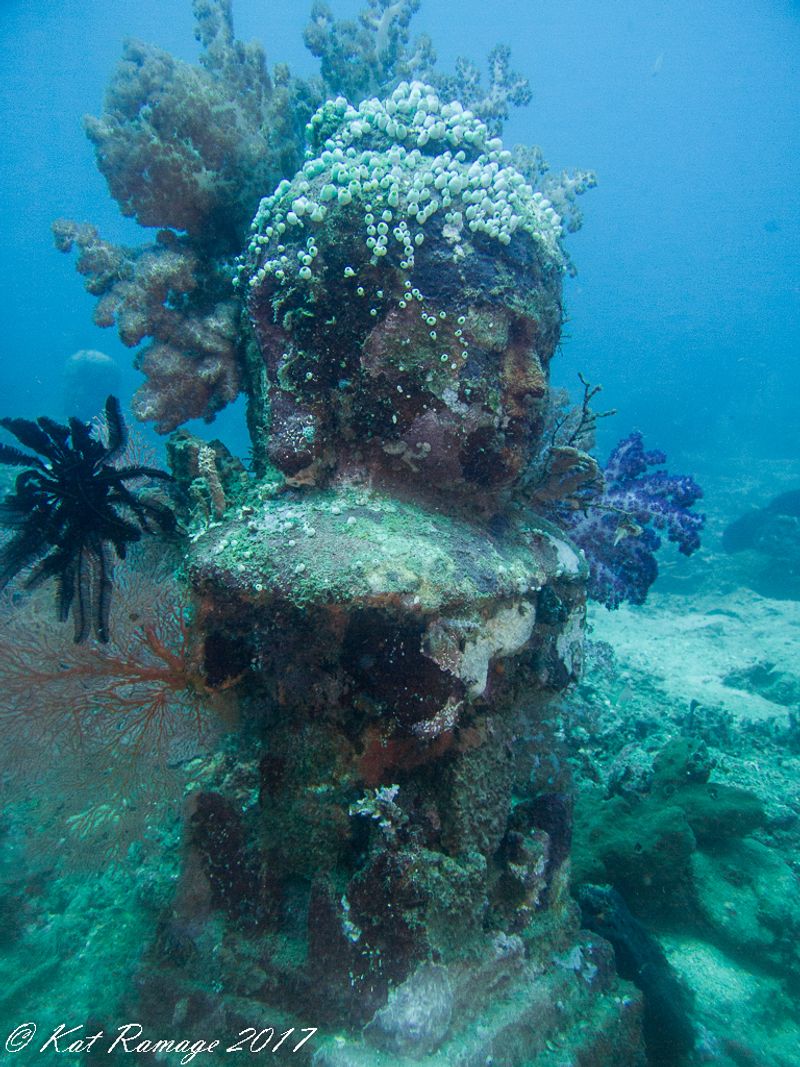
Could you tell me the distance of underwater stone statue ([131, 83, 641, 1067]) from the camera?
108 inches

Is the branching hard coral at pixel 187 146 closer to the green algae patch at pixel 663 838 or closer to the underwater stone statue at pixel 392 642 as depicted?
the underwater stone statue at pixel 392 642

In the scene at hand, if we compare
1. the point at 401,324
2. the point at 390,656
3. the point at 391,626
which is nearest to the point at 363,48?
the point at 401,324

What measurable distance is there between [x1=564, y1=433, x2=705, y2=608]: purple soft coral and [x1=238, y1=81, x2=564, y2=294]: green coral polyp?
8.23 feet

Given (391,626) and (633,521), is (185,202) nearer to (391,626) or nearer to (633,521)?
(391,626)

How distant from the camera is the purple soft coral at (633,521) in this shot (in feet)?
17.3

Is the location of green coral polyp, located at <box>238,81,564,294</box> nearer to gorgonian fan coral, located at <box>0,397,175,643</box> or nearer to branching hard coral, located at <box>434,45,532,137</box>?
gorgonian fan coral, located at <box>0,397,175,643</box>

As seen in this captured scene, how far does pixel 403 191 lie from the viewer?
350cm

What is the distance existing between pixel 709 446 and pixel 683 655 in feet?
115

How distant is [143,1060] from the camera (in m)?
2.84

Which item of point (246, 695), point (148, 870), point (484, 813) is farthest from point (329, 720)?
point (148, 870)

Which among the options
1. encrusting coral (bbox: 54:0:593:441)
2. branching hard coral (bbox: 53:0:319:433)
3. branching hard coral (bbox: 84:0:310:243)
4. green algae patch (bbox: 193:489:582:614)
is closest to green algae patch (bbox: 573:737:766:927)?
green algae patch (bbox: 193:489:582:614)

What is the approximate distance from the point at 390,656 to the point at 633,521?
11.2ft

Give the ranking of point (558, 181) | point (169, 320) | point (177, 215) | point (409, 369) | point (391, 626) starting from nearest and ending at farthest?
point (391, 626) < point (409, 369) < point (169, 320) < point (177, 215) < point (558, 181)

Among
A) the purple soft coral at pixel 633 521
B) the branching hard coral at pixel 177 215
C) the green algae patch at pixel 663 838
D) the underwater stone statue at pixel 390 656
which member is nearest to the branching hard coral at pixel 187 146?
the branching hard coral at pixel 177 215
